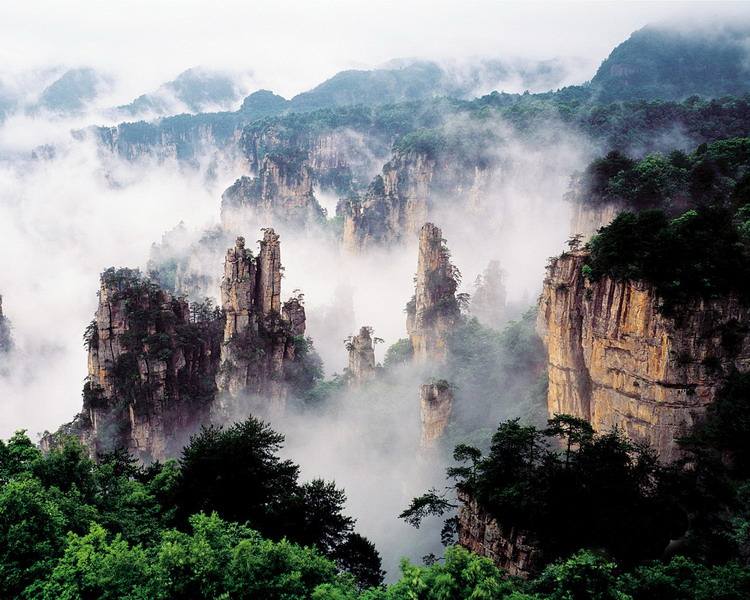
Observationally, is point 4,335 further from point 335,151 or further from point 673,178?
point 335,151

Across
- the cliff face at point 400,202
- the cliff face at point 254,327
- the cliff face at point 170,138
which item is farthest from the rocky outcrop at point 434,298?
the cliff face at point 170,138

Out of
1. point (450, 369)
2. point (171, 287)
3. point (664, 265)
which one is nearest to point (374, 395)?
point (450, 369)

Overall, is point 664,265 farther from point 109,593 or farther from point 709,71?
point 709,71

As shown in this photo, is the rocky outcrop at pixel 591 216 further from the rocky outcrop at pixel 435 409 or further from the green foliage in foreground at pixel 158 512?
the green foliage in foreground at pixel 158 512

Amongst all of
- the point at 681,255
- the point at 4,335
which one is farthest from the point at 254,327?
the point at 4,335

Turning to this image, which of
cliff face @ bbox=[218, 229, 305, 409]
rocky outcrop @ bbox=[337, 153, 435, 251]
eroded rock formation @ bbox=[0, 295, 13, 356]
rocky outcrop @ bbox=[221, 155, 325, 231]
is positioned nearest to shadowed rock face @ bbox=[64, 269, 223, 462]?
cliff face @ bbox=[218, 229, 305, 409]

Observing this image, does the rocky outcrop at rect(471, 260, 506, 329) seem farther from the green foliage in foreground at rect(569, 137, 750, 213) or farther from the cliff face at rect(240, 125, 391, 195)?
the cliff face at rect(240, 125, 391, 195)
